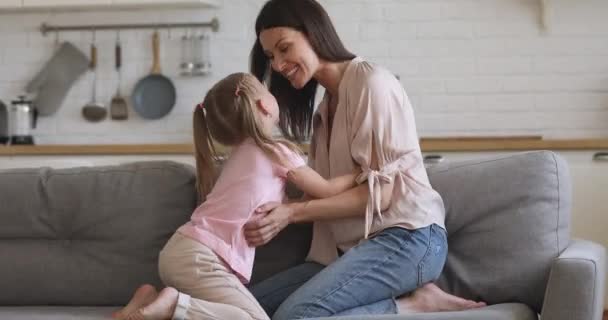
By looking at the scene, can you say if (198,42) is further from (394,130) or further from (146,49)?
(394,130)

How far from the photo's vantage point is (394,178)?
2.58m

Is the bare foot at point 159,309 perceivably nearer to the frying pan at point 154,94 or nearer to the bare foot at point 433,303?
the bare foot at point 433,303

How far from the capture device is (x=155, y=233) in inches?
113

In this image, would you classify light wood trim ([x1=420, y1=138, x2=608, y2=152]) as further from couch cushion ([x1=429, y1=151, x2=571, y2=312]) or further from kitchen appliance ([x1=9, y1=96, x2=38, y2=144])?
kitchen appliance ([x1=9, y1=96, x2=38, y2=144])

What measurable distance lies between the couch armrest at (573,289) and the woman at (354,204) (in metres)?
0.26

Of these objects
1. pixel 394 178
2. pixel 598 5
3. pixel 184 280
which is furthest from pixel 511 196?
pixel 598 5

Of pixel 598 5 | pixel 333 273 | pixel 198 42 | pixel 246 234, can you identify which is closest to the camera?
pixel 333 273

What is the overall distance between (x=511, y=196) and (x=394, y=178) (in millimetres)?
349

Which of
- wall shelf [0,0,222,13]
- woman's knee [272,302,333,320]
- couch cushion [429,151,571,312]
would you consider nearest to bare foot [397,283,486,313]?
couch cushion [429,151,571,312]

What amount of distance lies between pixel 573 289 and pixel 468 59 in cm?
302

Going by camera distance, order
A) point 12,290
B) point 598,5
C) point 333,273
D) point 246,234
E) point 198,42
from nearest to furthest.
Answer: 1. point 333,273
2. point 246,234
3. point 12,290
4. point 598,5
5. point 198,42

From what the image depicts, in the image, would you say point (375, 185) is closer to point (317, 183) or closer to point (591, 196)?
point (317, 183)

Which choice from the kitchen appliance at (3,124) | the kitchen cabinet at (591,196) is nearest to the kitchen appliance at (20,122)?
the kitchen appliance at (3,124)

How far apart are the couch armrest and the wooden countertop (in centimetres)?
219
